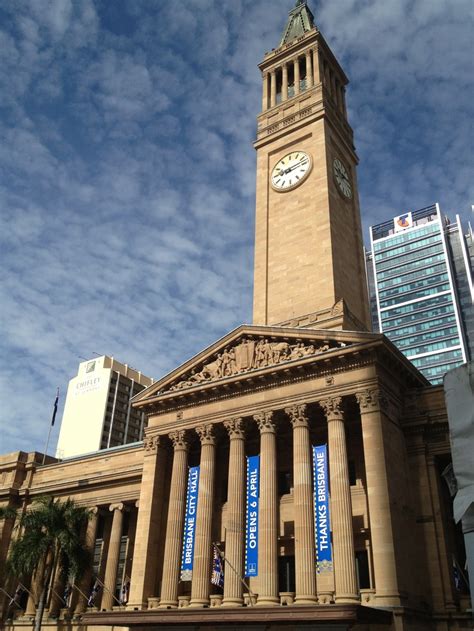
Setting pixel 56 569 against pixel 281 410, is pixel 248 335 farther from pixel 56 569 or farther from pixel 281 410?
pixel 56 569

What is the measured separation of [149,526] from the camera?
38594 millimetres

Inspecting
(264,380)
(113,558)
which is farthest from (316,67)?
(113,558)

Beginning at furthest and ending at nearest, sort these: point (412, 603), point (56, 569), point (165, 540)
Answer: point (56, 569) < point (165, 540) < point (412, 603)

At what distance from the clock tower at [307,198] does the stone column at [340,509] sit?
9.35 metres

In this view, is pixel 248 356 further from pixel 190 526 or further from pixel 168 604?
pixel 168 604


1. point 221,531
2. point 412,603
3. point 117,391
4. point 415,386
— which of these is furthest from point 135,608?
point 117,391

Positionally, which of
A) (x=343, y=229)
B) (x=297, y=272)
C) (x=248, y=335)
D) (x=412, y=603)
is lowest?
(x=412, y=603)

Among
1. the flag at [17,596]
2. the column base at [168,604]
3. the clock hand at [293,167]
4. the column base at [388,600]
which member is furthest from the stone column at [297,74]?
the flag at [17,596]

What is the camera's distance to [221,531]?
1540 inches

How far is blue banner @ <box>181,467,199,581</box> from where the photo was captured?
3616 centimetres

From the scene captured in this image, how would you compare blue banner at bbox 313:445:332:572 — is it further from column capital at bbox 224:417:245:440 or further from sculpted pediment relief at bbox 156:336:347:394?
sculpted pediment relief at bbox 156:336:347:394

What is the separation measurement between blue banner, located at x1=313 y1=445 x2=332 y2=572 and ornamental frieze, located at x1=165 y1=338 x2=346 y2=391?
6082 millimetres

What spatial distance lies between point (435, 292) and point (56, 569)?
365 ft

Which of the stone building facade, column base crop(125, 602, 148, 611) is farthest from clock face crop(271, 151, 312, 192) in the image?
column base crop(125, 602, 148, 611)
